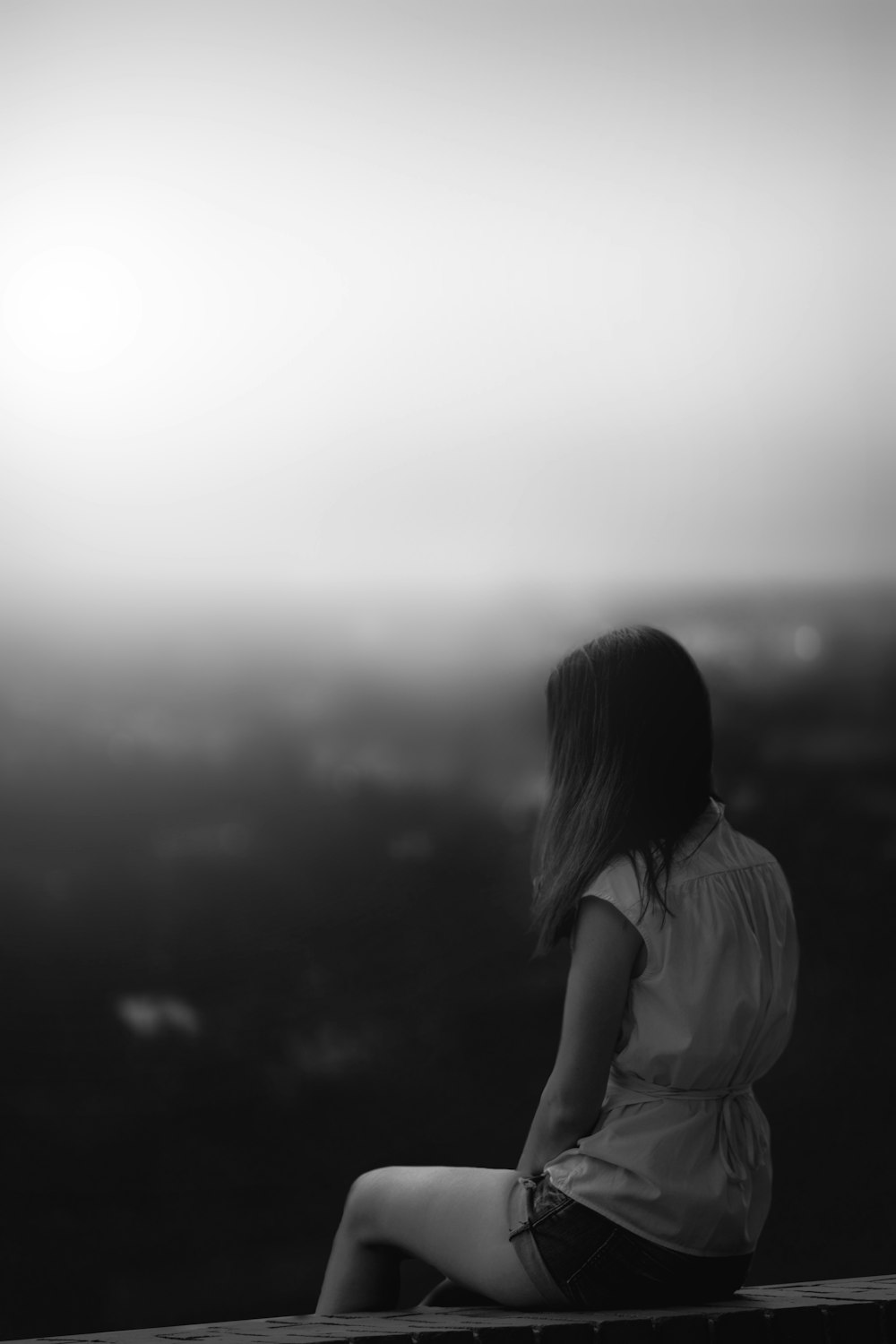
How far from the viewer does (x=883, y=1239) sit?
3322mm

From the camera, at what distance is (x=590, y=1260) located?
1549mm

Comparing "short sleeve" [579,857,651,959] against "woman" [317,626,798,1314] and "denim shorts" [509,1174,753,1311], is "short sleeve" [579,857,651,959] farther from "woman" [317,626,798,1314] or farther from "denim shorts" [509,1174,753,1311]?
"denim shorts" [509,1174,753,1311]

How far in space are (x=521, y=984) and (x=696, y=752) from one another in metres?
1.68

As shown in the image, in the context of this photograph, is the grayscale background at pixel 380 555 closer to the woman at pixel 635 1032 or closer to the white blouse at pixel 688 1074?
the woman at pixel 635 1032

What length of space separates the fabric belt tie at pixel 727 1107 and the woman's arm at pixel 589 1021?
1.3 inches

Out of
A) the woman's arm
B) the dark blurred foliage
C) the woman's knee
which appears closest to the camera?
the woman's arm

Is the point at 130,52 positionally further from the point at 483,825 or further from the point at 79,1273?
the point at 79,1273

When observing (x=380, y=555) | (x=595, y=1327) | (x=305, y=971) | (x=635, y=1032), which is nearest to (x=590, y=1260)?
(x=595, y=1327)

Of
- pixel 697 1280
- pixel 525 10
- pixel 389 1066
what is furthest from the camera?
pixel 525 10

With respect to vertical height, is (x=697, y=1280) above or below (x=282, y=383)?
below

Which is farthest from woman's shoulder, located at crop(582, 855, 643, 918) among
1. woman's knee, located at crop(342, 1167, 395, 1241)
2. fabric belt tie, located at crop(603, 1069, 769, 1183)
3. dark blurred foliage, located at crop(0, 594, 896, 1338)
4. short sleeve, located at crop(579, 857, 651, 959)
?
dark blurred foliage, located at crop(0, 594, 896, 1338)

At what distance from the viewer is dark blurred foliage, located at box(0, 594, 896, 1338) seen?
2986 millimetres

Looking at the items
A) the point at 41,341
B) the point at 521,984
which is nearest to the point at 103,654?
the point at 41,341

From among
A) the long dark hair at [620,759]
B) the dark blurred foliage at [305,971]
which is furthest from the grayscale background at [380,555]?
the long dark hair at [620,759]
